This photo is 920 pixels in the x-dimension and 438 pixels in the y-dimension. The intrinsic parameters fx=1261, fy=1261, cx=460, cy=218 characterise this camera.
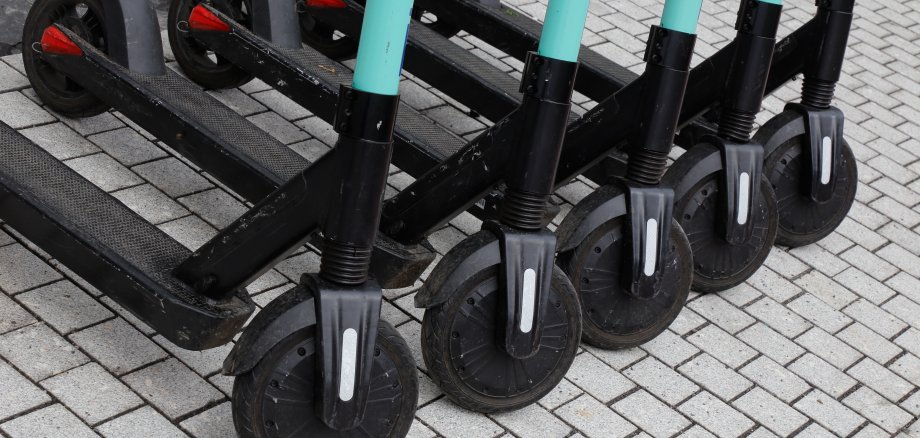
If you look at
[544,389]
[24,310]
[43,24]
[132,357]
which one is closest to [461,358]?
[544,389]

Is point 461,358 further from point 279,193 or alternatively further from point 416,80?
point 416,80

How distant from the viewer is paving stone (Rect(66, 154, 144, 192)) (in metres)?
3.67

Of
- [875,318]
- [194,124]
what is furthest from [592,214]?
[875,318]

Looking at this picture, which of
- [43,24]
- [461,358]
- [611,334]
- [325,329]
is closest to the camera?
[325,329]

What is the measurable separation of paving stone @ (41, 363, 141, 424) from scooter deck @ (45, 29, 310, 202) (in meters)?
0.70

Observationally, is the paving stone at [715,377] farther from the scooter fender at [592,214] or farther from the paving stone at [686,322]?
the scooter fender at [592,214]

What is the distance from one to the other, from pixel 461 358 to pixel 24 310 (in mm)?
1076

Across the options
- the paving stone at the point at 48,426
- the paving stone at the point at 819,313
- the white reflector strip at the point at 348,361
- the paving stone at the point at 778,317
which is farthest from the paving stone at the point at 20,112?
the paving stone at the point at 819,313

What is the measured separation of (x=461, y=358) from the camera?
A: 9.64ft

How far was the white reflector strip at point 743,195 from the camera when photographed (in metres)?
3.54

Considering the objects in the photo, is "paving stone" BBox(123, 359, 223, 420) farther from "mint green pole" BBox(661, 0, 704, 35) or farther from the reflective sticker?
the reflective sticker

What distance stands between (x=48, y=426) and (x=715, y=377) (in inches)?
69.0

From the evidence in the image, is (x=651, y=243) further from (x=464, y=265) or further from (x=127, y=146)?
(x=127, y=146)

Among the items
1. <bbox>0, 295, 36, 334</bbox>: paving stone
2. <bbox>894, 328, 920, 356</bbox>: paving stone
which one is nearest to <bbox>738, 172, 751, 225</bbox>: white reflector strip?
<bbox>894, 328, 920, 356</bbox>: paving stone
